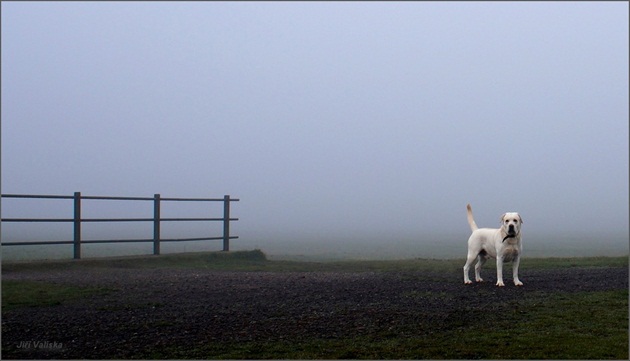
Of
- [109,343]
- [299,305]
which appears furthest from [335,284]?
[109,343]

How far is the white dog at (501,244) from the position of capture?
11.2 m

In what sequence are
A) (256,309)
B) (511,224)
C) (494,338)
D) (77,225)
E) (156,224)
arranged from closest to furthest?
(494,338)
(256,309)
(511,224)
(77,225)
(156,224)

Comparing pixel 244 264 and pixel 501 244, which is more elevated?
pixel 501 244

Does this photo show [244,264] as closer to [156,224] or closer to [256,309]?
[156,224]

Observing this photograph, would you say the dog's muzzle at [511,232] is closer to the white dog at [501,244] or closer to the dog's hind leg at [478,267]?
the white dog at [501,244]

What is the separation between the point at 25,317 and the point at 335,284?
4.28 m

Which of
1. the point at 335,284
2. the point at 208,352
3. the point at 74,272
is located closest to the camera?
the point at 208,352

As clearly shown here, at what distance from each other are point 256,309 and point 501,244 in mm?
3935

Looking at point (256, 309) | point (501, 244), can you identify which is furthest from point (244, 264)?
point (256, 309)

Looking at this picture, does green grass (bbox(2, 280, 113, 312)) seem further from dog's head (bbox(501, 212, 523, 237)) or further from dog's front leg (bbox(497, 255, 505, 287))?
dog's head (bbox(501, 212, 523, 237))

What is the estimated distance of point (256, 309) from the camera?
9.16 meters

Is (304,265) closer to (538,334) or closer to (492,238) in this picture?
(492,238)

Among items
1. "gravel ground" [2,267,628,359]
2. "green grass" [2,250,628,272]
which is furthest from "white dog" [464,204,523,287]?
"green grass" [2,250,628,272]

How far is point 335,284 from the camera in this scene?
38.0 feet
